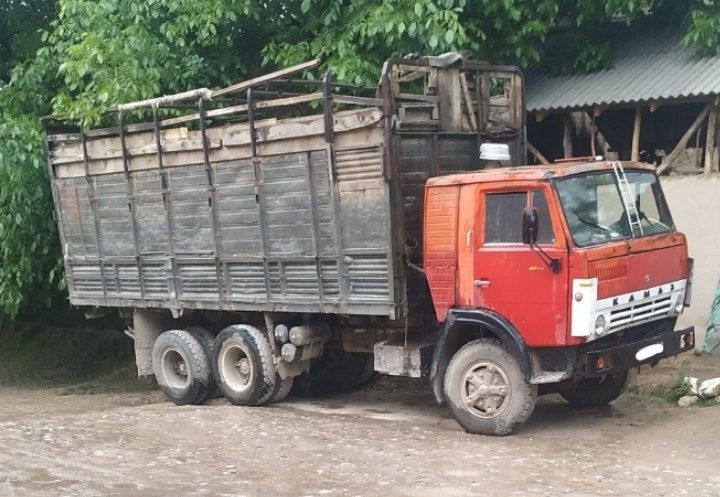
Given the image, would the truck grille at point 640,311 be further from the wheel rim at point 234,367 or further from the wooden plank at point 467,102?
the wheel rim at point 234,367

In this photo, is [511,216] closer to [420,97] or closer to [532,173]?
[532,173]

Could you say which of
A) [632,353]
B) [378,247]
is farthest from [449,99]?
[632,353]

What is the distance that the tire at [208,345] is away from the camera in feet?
34.6

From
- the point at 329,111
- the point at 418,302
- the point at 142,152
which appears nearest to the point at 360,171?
the point at 329,111

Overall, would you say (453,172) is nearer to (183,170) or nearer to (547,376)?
(547,376)

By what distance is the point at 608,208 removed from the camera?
7.93 metres

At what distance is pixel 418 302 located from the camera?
8734mm

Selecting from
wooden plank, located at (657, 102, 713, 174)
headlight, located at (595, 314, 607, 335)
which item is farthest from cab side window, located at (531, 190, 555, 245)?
wooden plank, located at (657, 102, 713, 174)

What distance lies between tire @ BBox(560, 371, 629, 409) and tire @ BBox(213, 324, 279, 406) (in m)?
2.97

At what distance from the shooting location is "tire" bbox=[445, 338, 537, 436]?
25.9ft

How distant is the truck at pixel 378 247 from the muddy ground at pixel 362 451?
0.47 m

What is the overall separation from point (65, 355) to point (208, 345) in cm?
687

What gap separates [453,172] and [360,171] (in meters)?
0.95

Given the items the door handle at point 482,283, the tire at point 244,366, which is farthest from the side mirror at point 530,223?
the tire at point 244,366
